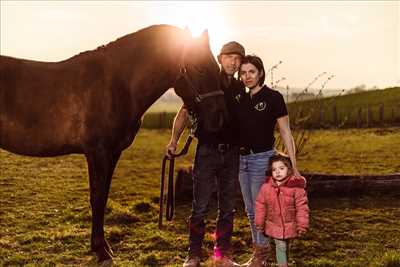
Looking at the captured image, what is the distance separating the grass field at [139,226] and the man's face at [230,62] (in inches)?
89.8

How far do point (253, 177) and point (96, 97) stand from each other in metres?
1.94

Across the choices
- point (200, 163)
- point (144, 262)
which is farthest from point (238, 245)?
point (200, 163)

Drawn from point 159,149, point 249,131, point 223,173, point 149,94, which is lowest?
point 159,149

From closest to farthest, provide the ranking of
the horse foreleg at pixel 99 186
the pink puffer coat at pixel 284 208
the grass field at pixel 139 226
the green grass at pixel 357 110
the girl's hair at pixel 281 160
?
the pink puffer coat at pixel 284 208 → the girl's hair at pixel 281 160 → the horse foreleg at pixel 99 186 → the grass field at pixel 139 226 → the green grass at pixel 357 110

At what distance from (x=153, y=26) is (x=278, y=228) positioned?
2.67 m

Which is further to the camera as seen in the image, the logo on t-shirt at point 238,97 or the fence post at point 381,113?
the fence post at point 381,113

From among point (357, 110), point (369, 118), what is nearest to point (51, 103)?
point (369, 118)

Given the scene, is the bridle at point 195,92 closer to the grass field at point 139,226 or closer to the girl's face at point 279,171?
the girl's face at point 279,171

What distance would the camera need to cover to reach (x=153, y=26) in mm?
5918

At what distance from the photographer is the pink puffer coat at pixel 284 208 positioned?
467 cm

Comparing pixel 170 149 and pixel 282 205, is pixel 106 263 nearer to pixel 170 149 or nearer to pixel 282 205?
pixel 170 149

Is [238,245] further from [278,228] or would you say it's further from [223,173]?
[278,228]

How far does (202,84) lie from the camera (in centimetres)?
540

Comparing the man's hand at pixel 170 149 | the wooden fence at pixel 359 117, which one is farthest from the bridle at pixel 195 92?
the wooden fence at pixel 359 117
